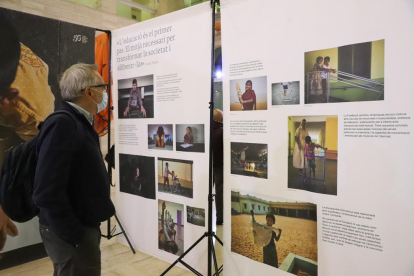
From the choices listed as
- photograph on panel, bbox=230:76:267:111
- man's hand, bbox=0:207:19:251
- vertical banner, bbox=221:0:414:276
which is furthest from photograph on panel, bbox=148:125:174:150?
man's hand, bbox=0:207:19:251

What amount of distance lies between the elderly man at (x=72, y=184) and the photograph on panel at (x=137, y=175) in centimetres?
136

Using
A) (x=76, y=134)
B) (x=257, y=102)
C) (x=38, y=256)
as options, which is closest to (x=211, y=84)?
(x=257, y=102)

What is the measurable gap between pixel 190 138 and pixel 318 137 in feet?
3.76

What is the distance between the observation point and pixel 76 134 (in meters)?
1.54

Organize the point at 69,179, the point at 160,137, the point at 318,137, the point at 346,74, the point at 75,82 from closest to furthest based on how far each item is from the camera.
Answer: the point at 69,179 < the point at 75,82 < the point at 346,74 < the point at 318,137 < the point at 160,137

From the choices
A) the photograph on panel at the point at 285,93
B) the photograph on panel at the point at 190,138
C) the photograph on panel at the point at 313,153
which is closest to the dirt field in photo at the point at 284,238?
the photograph on panel at the point at 313,153

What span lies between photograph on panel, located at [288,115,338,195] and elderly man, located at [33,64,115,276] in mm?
1230

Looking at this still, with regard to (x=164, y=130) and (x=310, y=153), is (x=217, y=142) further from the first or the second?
(x=310, y=153)

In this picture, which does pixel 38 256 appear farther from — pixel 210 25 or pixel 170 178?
pixel 210 25

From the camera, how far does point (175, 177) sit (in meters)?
2.87

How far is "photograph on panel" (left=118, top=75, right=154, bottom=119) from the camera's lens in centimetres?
303

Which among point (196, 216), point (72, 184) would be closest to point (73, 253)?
point (72, 184)

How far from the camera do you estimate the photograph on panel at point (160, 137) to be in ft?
9.48

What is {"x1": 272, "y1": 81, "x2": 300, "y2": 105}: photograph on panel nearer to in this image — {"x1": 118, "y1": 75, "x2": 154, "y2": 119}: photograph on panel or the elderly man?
the elderly man
